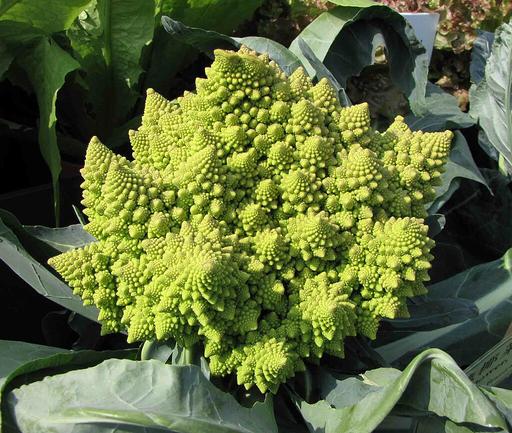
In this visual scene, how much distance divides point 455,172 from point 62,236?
0.93m

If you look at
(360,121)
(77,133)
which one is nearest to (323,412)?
(360,121)

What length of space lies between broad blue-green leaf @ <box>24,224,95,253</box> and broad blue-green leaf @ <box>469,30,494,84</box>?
1265 millimetres

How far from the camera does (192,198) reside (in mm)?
1031

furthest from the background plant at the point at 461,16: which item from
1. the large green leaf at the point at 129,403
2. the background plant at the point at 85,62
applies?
the large green leaf at the point at 129,403

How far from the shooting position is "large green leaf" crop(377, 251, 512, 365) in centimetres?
121

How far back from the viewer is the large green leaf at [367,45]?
150cm

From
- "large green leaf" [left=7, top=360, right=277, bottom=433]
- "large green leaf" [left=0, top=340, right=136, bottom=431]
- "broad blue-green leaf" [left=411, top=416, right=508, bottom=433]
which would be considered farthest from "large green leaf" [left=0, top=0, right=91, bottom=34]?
"broad blue-green leaf" [left=411, top=416, right=508, bottom=433]

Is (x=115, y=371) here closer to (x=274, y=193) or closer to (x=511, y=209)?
(x=274, y=193)

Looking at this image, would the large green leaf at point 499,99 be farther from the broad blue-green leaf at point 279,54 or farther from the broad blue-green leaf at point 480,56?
the broad blue-green leaf at point 279,54

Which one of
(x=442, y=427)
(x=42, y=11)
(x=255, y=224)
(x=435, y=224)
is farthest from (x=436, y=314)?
(x=42, y=11)

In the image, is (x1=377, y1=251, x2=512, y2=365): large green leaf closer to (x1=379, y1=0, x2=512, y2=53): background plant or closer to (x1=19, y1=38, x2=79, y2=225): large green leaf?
(x1=19, y1=38, x2=79, y2=225): large green leaf

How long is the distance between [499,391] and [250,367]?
15.5 inches

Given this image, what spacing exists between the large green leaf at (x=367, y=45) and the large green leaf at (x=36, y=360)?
0.86 m

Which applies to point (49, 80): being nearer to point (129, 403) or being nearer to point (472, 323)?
point (129, 403)
